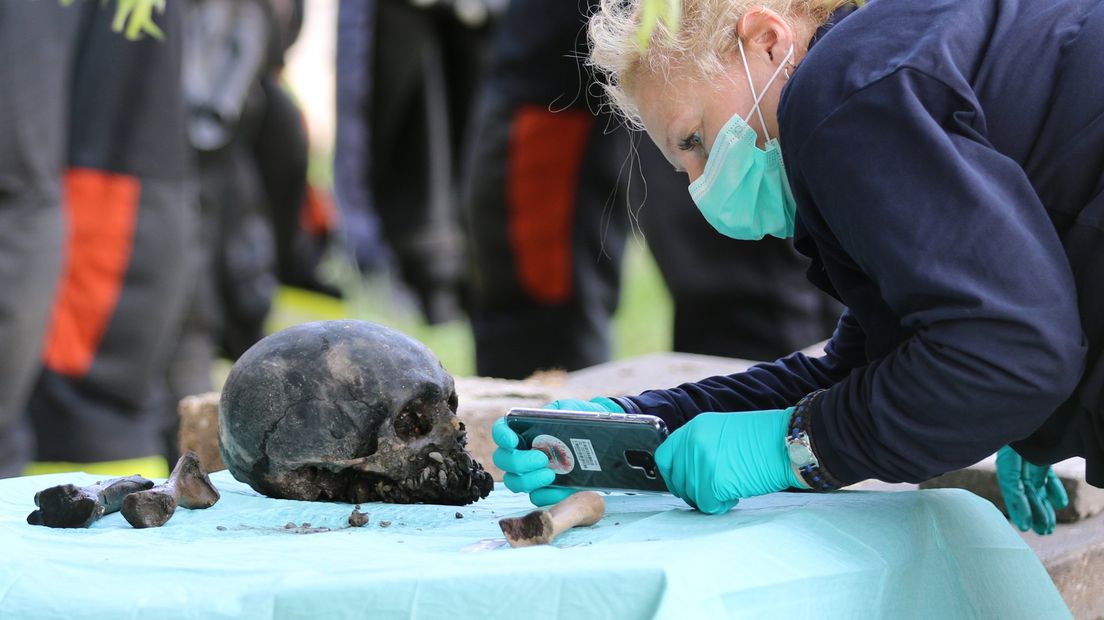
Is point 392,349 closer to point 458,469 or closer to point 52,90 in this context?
point 458,469

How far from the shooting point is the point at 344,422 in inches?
83.0

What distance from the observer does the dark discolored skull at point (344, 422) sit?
211 cm

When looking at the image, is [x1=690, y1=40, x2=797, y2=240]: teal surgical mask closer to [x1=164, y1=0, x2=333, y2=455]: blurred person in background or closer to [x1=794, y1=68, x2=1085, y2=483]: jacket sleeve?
[x1=794, y1=68, x2=1085, y2=483]: jacket sleeve

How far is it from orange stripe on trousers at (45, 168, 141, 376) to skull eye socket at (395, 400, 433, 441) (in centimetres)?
228

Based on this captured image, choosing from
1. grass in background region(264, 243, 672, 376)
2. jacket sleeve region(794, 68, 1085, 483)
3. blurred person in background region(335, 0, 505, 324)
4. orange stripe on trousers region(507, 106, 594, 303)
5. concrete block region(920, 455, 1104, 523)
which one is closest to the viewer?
jacket sleeve region(794, 68, 1085, 483)

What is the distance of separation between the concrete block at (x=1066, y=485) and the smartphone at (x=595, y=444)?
796mm

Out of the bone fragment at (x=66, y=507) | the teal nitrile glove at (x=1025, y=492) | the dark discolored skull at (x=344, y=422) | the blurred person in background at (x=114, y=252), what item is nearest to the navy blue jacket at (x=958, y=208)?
the teal nitrile glove at (x=1025, y=492)

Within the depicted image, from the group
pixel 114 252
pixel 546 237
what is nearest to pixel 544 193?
pixel 546 237

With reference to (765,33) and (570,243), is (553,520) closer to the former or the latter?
(765,33)

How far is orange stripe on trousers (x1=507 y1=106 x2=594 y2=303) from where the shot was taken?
5.20 meters

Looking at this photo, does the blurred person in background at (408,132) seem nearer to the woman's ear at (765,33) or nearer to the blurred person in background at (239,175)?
the blurred person in background at (239,175)

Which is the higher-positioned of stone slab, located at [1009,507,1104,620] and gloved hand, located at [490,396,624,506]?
gloved hand, located at [490,396,624,506]

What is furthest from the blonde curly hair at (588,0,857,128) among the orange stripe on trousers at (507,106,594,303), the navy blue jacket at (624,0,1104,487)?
the orange stripe on trousers at (507,106,594,303)

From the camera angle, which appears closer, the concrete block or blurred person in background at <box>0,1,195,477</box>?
the concrete block
